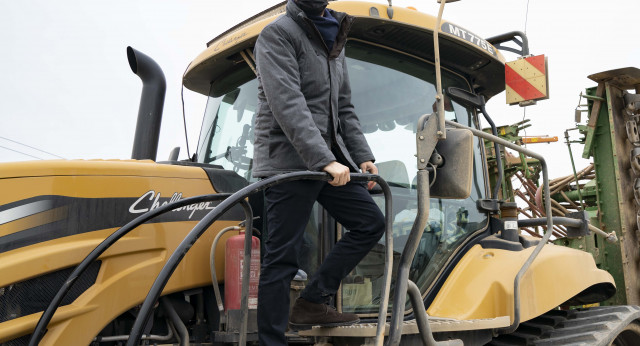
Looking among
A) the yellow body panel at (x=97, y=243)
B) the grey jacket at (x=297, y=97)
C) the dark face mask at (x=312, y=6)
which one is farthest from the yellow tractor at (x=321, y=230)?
the dark face mask at (x=312, y=6)

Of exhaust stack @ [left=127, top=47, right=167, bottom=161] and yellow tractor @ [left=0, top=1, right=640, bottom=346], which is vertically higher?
exhaust stack @ [left=127, top=47, right=167, bottom=161]

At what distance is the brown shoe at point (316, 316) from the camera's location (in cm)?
253

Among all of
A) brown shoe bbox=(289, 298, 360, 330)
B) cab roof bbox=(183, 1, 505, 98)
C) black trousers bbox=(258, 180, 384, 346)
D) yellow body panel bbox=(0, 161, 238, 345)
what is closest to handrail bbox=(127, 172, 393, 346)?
black trousers bbox=(258, 180, 384, 346)

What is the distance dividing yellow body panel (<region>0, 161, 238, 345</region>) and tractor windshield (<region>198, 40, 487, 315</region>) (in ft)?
1.67

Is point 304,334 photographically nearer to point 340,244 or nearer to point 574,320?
point 340,244

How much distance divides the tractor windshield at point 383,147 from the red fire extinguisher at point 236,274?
10.7 inches

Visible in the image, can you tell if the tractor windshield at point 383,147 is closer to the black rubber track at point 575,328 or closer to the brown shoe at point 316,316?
the brown shoe at point 316,316

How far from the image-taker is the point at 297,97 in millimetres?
2348

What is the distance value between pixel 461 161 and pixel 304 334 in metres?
0.98

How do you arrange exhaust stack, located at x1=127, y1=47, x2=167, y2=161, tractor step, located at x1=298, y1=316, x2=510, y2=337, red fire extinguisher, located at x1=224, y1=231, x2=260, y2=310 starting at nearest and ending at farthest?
tractor step, located at x1=298, y1=316, x2=510, y2=337
red fire extinguisher, located at x1=224, y1=231, x2=260, y2=310
exhaust stack, located at x1=127, y1=47, x2=167, y2=161

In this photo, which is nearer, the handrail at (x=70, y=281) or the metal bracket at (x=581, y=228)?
the handrail at (x=70, y=281)

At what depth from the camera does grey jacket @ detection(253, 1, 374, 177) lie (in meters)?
2.31

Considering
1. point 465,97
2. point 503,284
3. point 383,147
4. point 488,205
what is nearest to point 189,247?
point 383,147

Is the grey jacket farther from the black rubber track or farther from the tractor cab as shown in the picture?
the black rubber track
